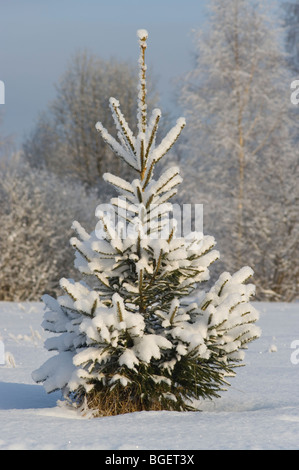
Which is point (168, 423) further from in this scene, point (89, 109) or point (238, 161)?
point (89, 109)

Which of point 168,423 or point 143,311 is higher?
point 143,311

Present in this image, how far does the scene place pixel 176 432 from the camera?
121 inches

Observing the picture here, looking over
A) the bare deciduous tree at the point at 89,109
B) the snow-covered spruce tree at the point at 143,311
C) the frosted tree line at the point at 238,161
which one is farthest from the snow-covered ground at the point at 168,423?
the bare deciduous tree at the point at 89,109

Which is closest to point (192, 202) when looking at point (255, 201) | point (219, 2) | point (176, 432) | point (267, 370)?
point (255, 201)

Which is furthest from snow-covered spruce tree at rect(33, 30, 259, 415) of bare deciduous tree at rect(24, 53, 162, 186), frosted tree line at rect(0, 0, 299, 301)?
bare deciduous tree at rect(24, 53, 162, 186)

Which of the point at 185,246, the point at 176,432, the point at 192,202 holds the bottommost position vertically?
the point at 192,202

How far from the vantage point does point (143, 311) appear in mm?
3967

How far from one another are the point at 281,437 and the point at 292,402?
48.9 inches

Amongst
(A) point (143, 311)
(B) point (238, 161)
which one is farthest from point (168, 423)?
(B) point (238, 161)

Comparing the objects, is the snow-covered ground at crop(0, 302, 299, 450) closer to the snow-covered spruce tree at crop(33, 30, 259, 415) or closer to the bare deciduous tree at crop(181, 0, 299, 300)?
the snow-covered spruce tree at crop(33, 30, 259, 415)

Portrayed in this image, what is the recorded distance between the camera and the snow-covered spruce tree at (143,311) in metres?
3.61

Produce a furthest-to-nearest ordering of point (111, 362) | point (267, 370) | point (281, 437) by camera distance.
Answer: point (267, 370) < point (111, 362) < point (281, 437)
